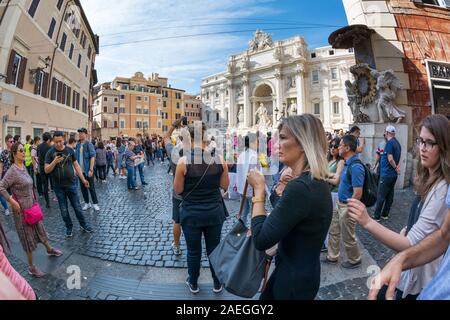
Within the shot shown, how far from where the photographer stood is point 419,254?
121cm

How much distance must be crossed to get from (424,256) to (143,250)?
3.68m

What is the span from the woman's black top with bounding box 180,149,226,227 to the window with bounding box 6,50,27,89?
5043mm

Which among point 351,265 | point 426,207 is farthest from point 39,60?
point 351,265

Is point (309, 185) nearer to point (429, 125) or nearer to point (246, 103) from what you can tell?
point (429, 125)

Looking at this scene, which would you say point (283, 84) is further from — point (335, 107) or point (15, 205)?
point (15, 205)

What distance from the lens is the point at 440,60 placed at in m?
7.59

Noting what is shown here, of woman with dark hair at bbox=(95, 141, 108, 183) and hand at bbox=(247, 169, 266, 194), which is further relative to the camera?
woman with dark hair at bbox=(95, 141, 108, 183)

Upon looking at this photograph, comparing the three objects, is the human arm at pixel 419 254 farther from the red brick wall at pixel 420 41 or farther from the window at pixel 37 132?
the window at pixel 37 132

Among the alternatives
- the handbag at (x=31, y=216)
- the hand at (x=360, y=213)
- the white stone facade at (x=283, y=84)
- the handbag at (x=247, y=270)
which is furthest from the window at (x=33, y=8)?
the white stone facade at (x=283, y=84)

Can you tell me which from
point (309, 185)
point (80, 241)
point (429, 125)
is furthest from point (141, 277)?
point (429, 125)

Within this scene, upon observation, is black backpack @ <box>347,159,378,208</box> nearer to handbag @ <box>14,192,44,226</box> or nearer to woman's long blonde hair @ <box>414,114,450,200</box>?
woman's long blonde hair @ <box>414,114,450,200</box>

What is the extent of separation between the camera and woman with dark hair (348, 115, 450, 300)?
128cm

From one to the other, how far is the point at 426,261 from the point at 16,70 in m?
7.34

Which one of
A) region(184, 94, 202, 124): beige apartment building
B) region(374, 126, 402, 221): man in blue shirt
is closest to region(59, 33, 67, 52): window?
region(374, 126, 402, 221): man in blue shirt
